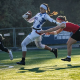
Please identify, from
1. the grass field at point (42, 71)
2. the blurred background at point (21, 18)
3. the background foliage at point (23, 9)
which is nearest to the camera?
the grass field at point (42, 71)

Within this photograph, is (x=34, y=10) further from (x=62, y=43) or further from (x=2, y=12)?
(x=62, y=43)

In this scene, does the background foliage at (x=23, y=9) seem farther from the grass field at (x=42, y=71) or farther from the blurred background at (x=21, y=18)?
the grass field at (x=42, y=71)

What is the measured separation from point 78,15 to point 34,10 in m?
6.71

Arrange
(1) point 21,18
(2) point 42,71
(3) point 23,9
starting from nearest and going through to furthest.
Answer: (2) point 42,71
(3) point 23,9
(1) point 21,18

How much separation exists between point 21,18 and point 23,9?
1034mm

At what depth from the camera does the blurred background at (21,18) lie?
1767 centimetres

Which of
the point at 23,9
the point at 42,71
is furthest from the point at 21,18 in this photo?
the point at 42,71

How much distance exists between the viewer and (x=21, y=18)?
25.4 meters

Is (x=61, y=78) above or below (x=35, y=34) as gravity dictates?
below

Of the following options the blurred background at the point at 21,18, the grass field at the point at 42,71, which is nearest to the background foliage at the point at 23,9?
the blurred background at the point at 21,18

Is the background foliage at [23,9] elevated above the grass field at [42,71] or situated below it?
above

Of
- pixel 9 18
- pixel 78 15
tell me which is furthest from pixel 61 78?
pixel 78 15

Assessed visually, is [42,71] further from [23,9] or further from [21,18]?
[21,18]

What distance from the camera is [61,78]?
4590mm
